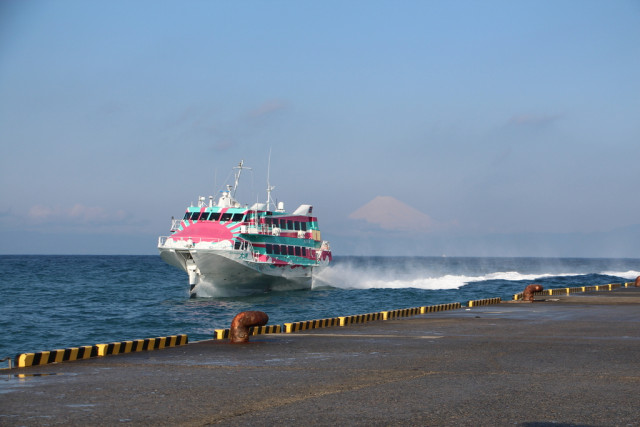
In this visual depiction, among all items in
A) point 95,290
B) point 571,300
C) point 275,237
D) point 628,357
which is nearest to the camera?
point 628,357

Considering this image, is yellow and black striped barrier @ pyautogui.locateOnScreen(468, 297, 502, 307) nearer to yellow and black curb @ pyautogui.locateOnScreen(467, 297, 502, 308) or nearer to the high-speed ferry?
yellow and black curb @ pyautogui.locateOnScreen(467, 297, 502, 308)

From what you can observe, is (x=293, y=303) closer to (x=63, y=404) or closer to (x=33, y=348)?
(x=33, y=348)

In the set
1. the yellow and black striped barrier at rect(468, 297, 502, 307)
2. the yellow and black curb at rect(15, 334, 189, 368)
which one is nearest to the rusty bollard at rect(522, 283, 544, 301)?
the yellow and black striped barrier at rect(468, 297, 502, 307)

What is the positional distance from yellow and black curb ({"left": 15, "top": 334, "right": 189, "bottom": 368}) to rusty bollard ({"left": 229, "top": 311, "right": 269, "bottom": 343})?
1.20 m

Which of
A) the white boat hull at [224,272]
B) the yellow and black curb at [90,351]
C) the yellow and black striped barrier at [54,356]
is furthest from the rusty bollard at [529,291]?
the yellow and black striped barrier at [54,356]

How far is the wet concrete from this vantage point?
8938 mm

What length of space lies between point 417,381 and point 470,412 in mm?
2645

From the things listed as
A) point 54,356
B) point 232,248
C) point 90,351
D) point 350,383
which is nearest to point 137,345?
point 90,351

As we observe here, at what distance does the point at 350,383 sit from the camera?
11.5 metres

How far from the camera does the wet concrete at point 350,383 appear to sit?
8.94 meters

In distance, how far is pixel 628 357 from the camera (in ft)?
48.3

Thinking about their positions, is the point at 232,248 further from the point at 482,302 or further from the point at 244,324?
the point at 244,324

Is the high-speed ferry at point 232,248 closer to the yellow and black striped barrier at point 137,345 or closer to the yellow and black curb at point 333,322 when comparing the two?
the yellow and black curb at point 333,322

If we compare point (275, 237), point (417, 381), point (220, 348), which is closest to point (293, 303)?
point (275, 237)
